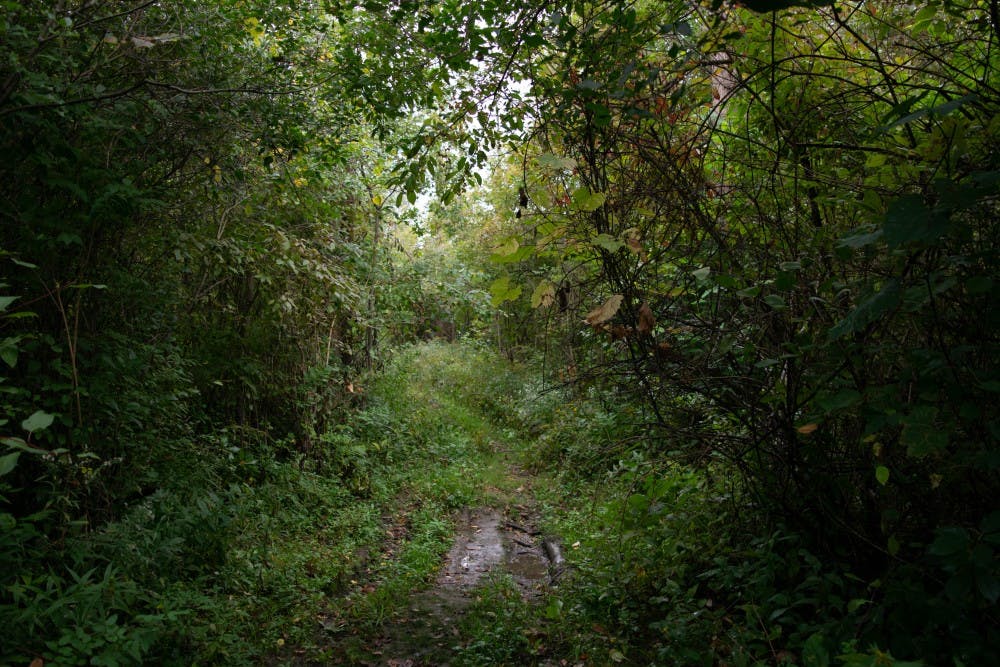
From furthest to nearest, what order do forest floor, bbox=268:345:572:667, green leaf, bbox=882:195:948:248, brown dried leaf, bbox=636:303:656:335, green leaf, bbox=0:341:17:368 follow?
forest floor, bbox=268:345:572:667
brown dried leaf, bbox=636:303:656:335
green leaf, bbox=0:341:17:368
green leaf, bbox=882:195:948:248

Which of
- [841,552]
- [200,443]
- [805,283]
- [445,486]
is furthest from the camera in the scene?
[445,486]

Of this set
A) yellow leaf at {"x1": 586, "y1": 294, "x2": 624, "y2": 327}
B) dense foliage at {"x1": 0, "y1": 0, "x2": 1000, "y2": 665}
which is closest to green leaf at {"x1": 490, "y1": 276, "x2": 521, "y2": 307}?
dense foliage at {"x1": 0, "y1": 0, "x2": 1000, "y2": 665}

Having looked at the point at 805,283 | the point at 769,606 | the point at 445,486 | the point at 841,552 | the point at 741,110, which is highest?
the point at 741,110

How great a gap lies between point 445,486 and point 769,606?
5.54 metres

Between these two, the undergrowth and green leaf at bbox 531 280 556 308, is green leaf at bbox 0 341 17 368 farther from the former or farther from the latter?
green leaf at bbox 531 280 556 308

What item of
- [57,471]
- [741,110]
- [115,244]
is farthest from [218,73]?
[741,110]

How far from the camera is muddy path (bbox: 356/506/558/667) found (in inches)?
171

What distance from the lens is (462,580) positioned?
571 centimetres

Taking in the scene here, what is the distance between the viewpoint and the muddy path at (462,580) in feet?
14.3

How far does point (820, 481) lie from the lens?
3.05m

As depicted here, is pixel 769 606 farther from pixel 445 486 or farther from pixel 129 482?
pixel 445 486

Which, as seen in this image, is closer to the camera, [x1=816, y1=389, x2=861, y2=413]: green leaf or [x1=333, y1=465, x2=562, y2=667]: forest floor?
[x1=816, y1=389, x2=861, y2=413]: green leaf

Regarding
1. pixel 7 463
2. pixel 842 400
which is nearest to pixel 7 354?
pixel 7 463

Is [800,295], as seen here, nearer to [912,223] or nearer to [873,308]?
[873,308]
